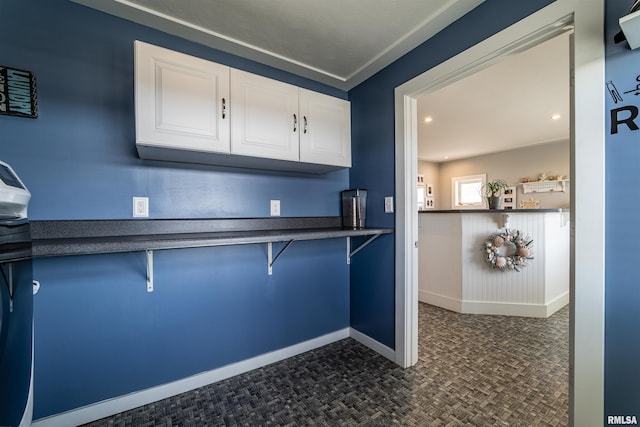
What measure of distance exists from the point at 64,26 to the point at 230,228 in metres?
1.37

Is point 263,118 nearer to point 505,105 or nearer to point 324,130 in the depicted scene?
point 324,130

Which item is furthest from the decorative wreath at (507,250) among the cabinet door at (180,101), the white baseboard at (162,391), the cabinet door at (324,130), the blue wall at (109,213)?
the cabinet door at (180,101)

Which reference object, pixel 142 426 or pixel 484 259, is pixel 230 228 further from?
pixel 484 259

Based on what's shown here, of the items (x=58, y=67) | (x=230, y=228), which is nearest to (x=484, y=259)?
(x=230, y=228)

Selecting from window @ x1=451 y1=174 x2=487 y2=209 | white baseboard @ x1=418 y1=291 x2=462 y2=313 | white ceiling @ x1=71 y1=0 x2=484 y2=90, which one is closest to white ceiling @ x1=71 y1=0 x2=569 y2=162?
white ceiling @ x1=71 y1=0 x2=484 y2=90

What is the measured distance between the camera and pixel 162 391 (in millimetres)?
1576

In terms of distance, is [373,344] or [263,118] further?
[373,344]

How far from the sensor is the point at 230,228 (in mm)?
1793

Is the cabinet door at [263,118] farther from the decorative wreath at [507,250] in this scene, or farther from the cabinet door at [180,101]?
the decorative wreath at [507,250]

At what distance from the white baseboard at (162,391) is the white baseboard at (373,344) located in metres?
0.38

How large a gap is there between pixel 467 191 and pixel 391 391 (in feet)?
19.4

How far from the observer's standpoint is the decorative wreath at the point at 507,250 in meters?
2.73

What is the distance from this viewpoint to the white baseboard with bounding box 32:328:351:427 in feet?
4.49

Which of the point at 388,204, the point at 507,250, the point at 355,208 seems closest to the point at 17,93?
the point at 355,208
